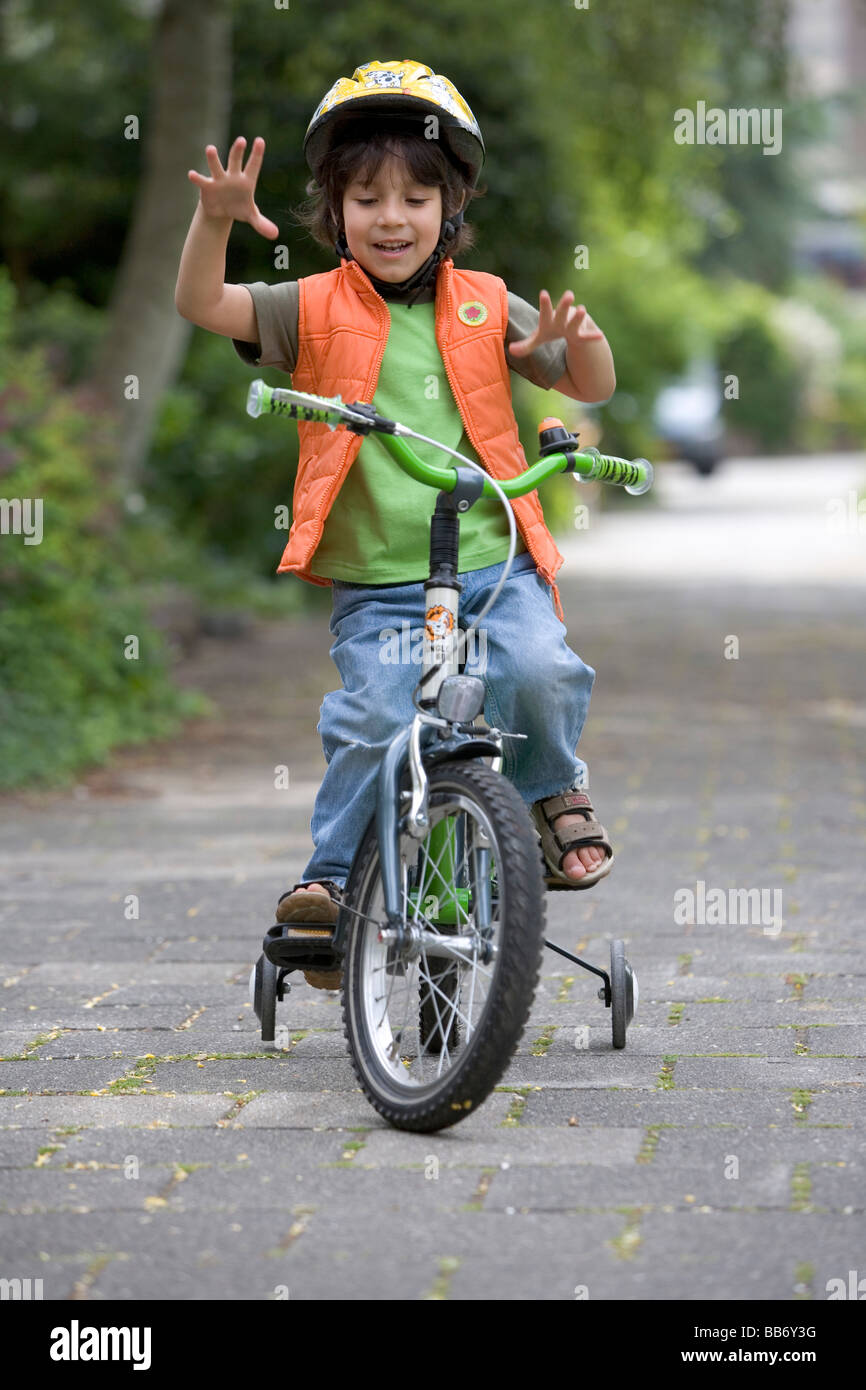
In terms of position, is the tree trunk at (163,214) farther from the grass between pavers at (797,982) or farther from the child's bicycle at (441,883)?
the child's bicycle at (441,883)

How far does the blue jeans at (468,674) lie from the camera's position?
368cm

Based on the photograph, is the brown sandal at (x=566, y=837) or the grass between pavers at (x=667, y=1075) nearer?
the grass between pavers at (x=667, y=1075)

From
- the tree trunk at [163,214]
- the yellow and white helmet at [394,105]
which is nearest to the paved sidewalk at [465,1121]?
Answer: the yellow and white helmet at [394,105]

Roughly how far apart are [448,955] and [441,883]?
8.5 inches

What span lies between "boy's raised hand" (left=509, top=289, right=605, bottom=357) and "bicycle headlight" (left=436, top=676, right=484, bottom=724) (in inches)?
26.3

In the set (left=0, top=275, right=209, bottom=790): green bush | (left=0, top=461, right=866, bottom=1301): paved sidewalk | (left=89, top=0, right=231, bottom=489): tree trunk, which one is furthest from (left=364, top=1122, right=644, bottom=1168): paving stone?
(left=89, top=0, right=231, bottom=489): tree trunk

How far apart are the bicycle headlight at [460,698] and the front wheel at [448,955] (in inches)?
3.8

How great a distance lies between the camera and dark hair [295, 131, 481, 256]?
12.0 ft

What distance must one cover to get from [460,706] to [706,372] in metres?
40.9

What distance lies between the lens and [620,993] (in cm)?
393

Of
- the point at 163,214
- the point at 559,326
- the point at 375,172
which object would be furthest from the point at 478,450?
the point at 163,214

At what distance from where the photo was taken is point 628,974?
12.9ft

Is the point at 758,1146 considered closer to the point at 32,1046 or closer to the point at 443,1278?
the point at 443,1278
